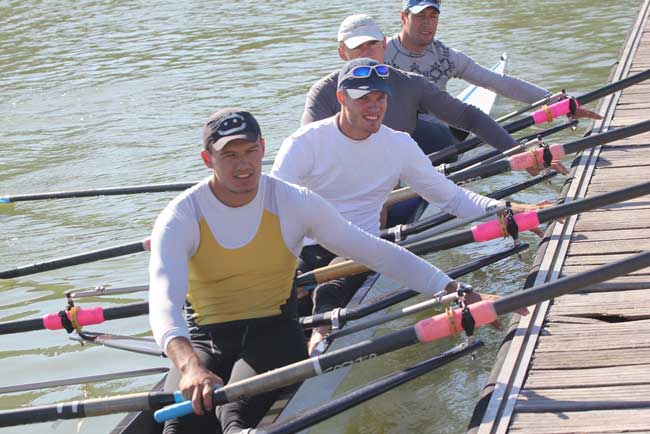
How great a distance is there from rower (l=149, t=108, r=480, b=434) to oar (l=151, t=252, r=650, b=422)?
291mm

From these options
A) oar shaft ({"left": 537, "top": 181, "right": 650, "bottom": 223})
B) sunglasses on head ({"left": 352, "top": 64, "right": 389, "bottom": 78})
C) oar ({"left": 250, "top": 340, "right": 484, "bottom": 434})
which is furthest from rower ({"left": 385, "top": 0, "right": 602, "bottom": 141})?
oar ({"left": 250, "top": 340, "right": 484, "bottom": 434})

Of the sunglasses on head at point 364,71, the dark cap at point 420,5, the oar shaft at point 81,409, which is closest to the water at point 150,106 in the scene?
the oar shaft at point 81,409

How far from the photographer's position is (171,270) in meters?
4.05

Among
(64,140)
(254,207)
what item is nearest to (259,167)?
(254,207)

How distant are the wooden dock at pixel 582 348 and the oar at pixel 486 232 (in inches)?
17.3

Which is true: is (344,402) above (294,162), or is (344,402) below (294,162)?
below

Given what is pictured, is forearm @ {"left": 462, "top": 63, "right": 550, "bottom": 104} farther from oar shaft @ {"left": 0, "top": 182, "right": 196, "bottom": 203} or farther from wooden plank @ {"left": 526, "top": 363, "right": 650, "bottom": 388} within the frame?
wooden plank @ {"left": 526, "top": 363, "right": 650, "bottom": 388}

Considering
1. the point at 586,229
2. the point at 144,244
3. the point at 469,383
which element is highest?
the point at 144,244

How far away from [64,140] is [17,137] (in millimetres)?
719

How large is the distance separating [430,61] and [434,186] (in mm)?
2432

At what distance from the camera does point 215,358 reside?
4.34 metres

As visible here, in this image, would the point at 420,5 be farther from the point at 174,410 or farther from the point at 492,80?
the point at 174,410

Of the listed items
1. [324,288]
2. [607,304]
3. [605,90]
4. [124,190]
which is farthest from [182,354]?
[605,90]

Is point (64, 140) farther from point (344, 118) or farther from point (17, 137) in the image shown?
point (344, 118)
